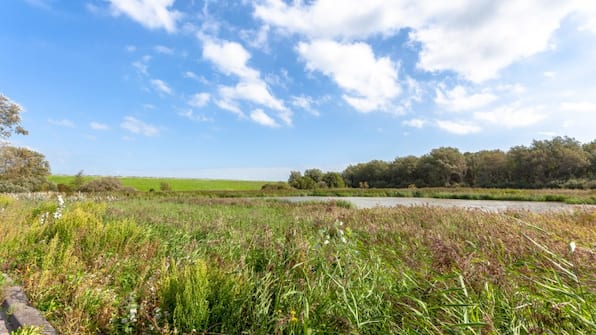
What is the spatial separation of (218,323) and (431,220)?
6.60 metres

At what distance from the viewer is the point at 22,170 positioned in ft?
77.9

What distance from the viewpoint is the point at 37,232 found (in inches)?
181

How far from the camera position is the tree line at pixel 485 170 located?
3294cm

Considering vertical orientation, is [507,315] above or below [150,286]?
above

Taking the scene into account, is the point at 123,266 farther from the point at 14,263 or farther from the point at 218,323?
the point at 218,323

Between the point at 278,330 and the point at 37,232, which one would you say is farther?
the point at 37,232

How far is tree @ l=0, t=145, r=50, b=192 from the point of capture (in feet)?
71.3

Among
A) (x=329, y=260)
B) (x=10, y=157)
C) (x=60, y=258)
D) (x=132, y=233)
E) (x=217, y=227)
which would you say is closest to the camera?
(x=329, y=260)

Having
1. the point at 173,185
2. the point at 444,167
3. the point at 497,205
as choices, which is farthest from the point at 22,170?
the point at 444,167

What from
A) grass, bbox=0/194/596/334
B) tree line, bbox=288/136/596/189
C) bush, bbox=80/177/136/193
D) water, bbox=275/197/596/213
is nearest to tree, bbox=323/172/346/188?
tree line, bbox=288/136/596/189

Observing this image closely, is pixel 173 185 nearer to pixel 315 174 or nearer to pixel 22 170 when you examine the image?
pixel 315 174

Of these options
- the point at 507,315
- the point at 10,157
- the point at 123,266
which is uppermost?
the point at 10,157

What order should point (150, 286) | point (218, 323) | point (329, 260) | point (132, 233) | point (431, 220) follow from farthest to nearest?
point (431, 220), point (132, 233), point (329, 260), point (150, 286), point (218, 323)

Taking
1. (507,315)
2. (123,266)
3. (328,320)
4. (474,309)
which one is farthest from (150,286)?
(507,315)
